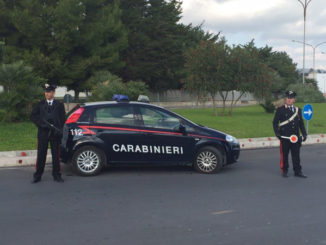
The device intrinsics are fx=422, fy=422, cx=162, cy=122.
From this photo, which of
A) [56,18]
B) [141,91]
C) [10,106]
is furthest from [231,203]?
[56,18]

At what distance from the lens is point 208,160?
8805mm

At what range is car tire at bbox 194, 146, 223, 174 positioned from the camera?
8.77 metres

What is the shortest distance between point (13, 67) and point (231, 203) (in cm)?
1145

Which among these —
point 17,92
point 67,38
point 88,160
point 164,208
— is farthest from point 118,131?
point 67,38

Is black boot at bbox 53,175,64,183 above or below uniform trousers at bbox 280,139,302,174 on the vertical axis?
below

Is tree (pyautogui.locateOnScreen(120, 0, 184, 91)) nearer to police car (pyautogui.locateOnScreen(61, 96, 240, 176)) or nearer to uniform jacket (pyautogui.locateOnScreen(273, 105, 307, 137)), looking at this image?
police car (pyautogui.locateOnScreen(61, 96, 240, 176))

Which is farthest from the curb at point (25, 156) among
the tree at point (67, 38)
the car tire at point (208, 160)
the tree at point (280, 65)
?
the tree at point (280, 65)

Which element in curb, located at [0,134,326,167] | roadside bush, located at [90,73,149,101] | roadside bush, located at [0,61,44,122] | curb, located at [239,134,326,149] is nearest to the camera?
curb, located at [0,134,326,167]

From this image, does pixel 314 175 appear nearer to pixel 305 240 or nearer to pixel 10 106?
pixel 305 240

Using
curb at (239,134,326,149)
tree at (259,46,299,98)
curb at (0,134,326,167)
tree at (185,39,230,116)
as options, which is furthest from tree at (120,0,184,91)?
curb at (0,134,326,167)

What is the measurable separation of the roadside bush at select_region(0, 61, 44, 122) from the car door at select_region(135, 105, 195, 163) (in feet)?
26.9

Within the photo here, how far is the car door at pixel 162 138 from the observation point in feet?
28.2

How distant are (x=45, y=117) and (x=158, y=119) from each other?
2.33 meters

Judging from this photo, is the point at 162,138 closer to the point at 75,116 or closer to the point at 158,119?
the point at 158,119
